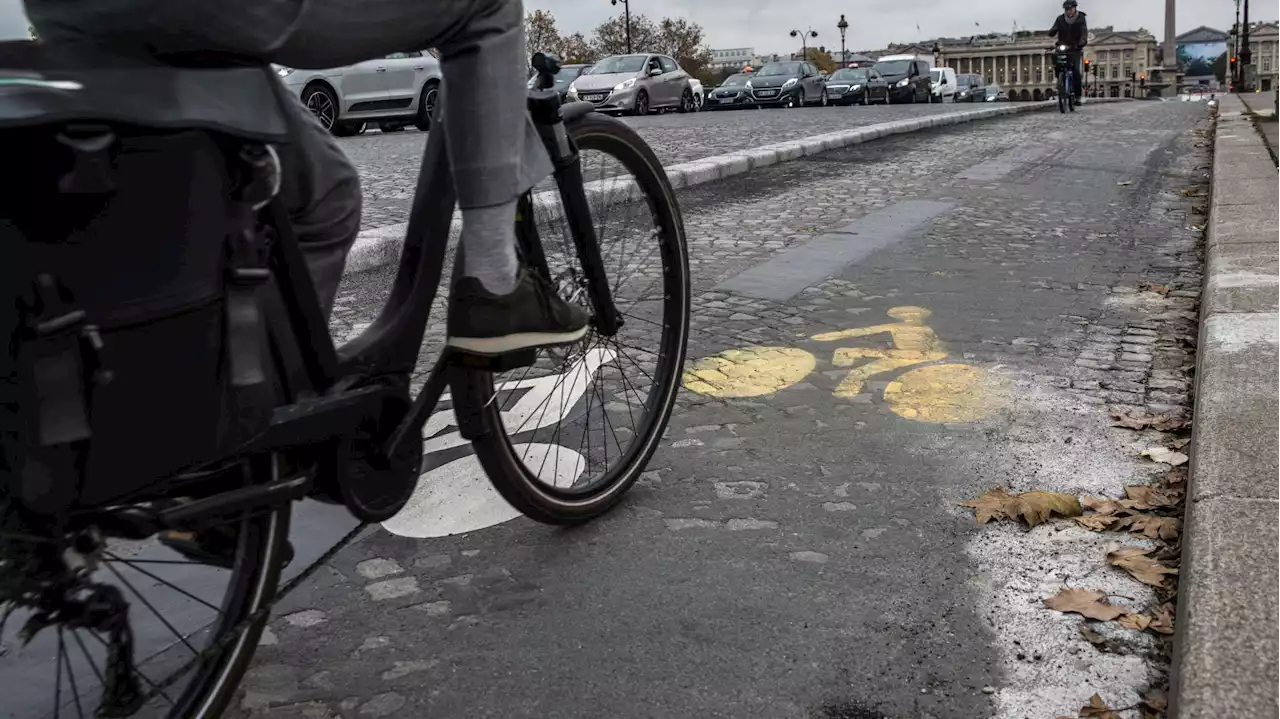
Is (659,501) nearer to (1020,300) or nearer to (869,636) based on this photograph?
(869,636)

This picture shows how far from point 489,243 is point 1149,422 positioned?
2352 millimetres

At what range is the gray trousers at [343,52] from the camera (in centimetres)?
145

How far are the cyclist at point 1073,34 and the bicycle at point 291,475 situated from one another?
23217mm

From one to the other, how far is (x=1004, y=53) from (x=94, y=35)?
16769 centimetres

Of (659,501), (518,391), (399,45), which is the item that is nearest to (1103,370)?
(659,501)

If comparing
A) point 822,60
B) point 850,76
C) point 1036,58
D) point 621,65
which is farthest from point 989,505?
point 1036,58

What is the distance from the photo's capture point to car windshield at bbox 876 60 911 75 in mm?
44656

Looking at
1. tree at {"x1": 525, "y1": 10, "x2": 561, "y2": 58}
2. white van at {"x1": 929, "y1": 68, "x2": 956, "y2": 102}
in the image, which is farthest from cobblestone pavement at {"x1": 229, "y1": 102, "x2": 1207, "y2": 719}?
tree at {"x1": 525, "y1": 10, "x2": 561, "y2": 58}

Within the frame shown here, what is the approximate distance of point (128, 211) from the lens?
143cm

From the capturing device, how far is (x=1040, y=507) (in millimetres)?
2967

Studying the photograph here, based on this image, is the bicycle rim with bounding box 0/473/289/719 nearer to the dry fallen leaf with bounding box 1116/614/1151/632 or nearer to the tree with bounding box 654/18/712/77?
the dry fallen leaf with bounding box 1116/614/1151/632

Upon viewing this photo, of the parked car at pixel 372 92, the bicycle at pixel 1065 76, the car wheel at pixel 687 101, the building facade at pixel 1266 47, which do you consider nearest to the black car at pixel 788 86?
the car wheel at pixel 687 101

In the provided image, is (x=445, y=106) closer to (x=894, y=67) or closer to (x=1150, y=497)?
(x=1150, y=497)

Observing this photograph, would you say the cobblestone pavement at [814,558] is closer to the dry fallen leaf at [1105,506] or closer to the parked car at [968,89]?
the dry fallen leaf at [1105,506]
